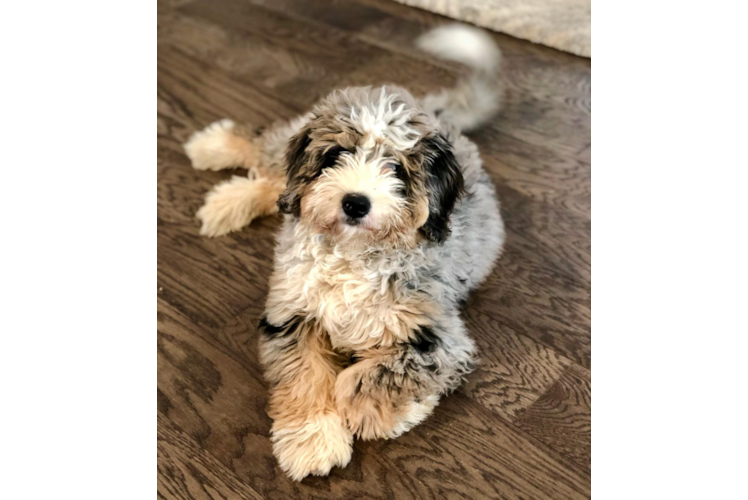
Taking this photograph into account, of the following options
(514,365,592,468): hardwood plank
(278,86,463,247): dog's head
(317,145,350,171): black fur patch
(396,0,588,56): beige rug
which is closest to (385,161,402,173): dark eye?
(278,86,463,247): dog's head

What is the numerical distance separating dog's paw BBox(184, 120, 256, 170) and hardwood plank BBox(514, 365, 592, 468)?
4.23 ft

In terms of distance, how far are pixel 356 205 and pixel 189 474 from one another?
0.79 meters

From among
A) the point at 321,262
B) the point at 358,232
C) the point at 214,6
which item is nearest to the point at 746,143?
the point at 358,232

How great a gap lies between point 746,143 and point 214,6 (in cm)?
288

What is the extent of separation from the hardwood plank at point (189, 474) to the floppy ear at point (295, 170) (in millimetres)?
648

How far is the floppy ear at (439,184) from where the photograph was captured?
1.60 meters

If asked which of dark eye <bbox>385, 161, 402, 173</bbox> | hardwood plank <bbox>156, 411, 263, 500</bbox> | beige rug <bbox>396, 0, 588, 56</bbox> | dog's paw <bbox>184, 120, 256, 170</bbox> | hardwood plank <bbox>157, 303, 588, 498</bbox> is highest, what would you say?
beige rug <bbox>396, 0, 588, 56</bbox>

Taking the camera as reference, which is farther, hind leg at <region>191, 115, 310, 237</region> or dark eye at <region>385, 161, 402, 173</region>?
hind leg at <region>191, 115, 310, 237</region>

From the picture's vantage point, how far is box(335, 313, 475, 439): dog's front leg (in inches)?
64.4

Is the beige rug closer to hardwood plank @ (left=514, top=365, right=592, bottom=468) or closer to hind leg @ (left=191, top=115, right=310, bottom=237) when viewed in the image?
hind leg @ (left=191, top=115, right=310, bottom=237)

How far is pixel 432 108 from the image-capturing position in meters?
2.29

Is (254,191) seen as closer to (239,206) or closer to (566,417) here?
(239,206)

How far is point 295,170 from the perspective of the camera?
65.5 inches

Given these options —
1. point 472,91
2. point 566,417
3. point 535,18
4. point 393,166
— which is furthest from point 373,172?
point 535,18
